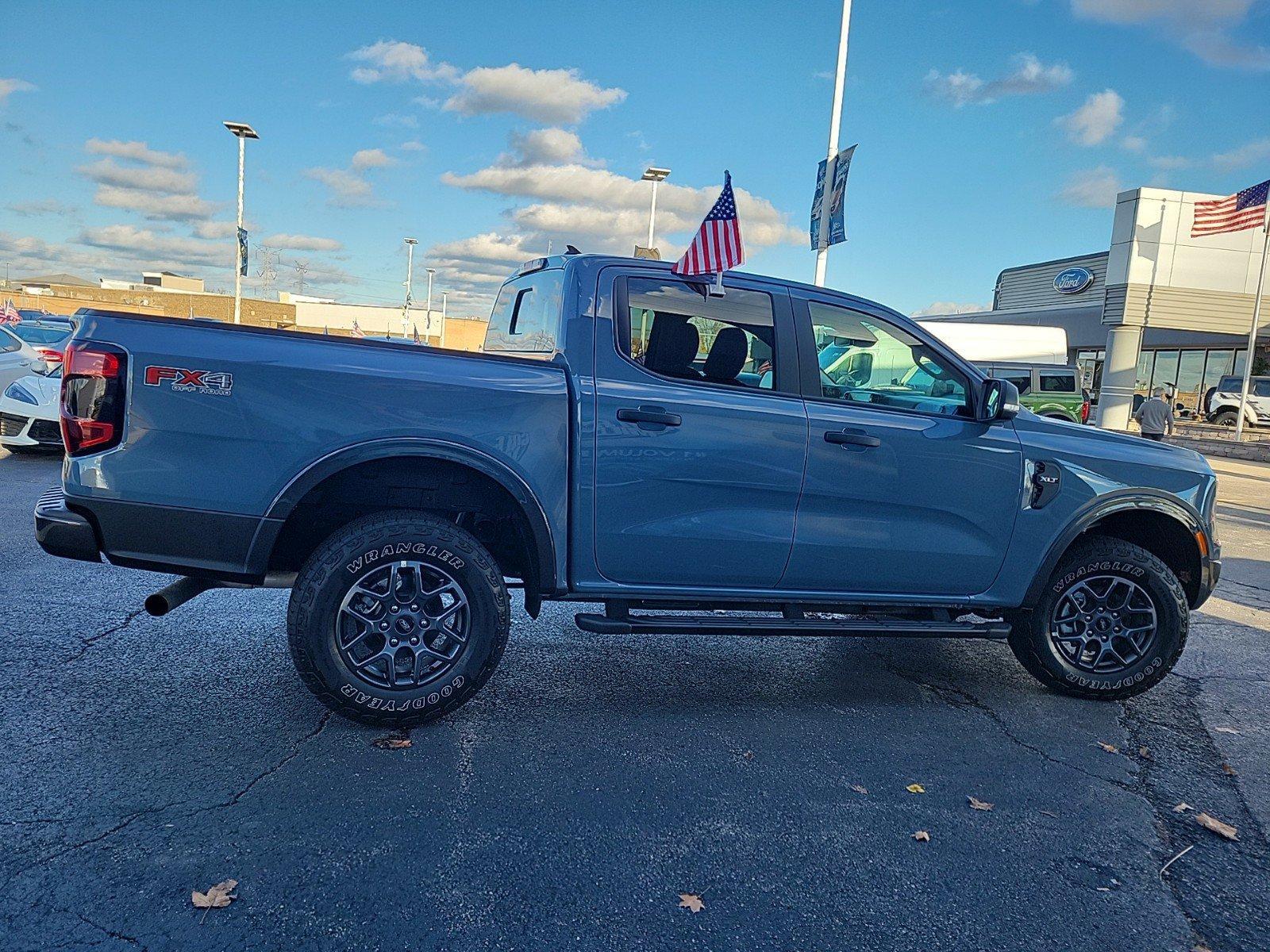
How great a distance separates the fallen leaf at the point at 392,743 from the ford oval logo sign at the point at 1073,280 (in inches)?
1568

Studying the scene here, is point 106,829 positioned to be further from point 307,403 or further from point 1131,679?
point 1131,679

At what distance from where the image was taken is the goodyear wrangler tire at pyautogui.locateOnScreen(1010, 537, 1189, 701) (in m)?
4.46

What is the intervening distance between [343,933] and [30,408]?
996cm

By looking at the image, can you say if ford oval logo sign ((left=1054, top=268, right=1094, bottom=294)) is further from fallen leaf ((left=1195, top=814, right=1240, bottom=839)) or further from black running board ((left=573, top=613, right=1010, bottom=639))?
fallen leaf ((left=1195, top=814, right=1240, bottom=839))

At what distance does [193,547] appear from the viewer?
3.43 meters

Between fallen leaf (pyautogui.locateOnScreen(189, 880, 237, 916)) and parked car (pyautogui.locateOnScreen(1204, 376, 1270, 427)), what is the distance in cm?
3505

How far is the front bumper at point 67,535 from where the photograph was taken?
3371mm

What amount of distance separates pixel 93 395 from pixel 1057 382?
73.3ft

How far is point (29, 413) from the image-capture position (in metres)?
10.0

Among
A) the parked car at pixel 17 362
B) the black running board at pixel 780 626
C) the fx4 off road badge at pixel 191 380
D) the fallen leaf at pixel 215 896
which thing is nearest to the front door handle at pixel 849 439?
the black running board at pixel 780 626

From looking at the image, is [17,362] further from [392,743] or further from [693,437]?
[693,437]

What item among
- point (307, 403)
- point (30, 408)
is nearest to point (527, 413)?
point (307, 403)

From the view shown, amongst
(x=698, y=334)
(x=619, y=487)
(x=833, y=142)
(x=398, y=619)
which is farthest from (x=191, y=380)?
(x=833, y=142)

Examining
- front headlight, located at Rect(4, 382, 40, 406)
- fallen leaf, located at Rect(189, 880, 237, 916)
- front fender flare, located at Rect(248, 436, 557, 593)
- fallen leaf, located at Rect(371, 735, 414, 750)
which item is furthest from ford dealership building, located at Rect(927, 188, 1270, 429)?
fallen leaf, located at Rect(189, 880, 237, 916)
